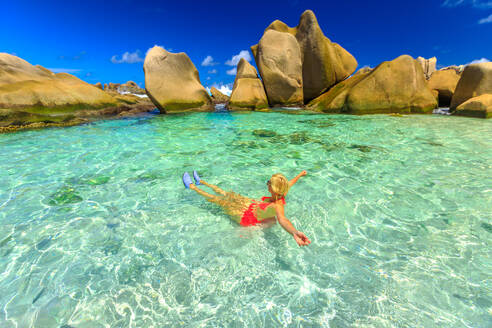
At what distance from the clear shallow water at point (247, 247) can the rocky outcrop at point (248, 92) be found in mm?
11986

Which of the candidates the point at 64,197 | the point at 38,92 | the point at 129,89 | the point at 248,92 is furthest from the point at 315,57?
the point at 129,89

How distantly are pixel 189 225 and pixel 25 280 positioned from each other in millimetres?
1726

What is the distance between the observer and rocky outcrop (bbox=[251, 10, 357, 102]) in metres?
17.0

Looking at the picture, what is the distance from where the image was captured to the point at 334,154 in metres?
5.90

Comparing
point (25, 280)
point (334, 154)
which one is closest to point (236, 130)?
point (334, 154)

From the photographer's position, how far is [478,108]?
1090 cm

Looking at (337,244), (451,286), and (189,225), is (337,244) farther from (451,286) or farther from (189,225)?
(189,225)

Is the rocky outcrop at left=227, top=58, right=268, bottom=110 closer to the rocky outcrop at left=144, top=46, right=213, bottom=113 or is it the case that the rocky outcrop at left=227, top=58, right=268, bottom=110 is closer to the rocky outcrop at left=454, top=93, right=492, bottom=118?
the rocky outcrop at left=144, top=46, right=213, bottom=113

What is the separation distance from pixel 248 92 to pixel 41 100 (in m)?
12.2

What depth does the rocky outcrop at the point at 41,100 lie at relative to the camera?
1027cm

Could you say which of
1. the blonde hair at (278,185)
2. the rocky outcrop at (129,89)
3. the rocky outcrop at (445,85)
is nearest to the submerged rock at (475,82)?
the rocky outcrop at (445,85)

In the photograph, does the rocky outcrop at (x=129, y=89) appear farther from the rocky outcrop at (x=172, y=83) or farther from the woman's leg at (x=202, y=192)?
the woman's leg at (x=202, y=192)

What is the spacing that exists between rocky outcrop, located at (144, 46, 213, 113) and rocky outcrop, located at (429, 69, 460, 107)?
16419 mm

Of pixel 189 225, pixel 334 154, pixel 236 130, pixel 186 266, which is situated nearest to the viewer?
pixel 186 266
